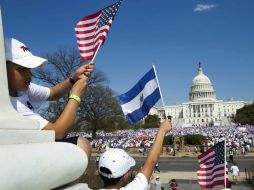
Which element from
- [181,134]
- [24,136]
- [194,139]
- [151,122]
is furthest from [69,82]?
Answer: [151,122]

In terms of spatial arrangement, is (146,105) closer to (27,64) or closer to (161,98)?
(161,98)

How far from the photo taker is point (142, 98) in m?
4.48

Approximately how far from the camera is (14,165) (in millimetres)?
1589

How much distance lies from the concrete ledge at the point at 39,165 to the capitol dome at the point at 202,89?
176581 mm

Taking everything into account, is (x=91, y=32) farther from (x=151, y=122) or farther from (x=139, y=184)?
(x=151, y=122)

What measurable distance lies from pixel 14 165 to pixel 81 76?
1.15 meters

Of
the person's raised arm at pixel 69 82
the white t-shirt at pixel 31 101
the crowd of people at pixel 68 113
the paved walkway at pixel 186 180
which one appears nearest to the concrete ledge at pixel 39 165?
the crowd of people at pixel 68 113

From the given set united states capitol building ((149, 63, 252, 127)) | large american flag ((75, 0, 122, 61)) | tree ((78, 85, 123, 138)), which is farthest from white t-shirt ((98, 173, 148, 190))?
united states capitol building ((149, 63, 252, 127))

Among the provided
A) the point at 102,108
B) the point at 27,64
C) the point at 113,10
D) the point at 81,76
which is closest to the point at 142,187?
the point at 81,76

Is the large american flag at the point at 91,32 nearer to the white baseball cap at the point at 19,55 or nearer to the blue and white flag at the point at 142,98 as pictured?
the blue and white flag at the point at 142,98

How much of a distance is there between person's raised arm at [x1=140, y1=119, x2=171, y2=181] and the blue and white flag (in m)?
1.44

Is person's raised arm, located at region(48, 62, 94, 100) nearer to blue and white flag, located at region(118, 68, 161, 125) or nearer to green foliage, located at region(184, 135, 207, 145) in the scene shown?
blue and white flag, located at region(118, 68, 161, 125)

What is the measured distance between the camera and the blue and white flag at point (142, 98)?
4410mm

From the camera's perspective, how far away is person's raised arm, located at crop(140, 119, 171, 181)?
8.53ft
